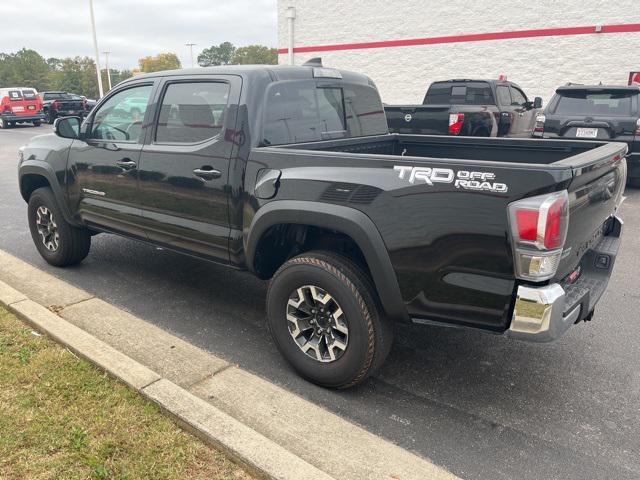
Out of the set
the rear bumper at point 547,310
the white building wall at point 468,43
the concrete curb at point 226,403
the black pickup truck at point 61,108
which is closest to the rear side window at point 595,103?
the rear bumper at point 547,310

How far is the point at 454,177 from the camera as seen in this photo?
8.29 feet

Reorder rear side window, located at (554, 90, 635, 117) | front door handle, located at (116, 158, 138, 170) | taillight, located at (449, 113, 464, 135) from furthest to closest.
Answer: taillight, located at (449, 113, 464, 135) → rear side window, located at (554, 90, 635, 117) → front door handle, located at (116, 158, 138, 170)

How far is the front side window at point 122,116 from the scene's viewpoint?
4219 millimetres

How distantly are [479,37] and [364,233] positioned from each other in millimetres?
18257

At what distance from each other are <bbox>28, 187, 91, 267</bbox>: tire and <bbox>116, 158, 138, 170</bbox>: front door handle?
3.82ft

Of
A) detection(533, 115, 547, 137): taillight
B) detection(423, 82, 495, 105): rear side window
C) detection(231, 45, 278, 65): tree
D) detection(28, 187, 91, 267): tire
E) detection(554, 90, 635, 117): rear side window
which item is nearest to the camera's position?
detection(28, 187, 91, 267): tire

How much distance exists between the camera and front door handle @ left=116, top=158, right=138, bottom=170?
4.14m

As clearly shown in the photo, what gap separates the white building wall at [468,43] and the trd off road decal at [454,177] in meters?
17.0

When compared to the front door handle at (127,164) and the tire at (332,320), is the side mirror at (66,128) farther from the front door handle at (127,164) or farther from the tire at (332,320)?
the tire at (332,320)

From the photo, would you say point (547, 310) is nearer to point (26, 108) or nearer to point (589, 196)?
point (589, 196)

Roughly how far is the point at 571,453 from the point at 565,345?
1.27 m

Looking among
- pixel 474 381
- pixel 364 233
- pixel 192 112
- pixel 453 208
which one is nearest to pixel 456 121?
pixel 192 112

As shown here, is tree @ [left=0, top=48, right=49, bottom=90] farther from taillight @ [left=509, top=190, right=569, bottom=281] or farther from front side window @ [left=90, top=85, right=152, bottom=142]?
taillight @ [left=509, top=190, right=569, bottom=281]

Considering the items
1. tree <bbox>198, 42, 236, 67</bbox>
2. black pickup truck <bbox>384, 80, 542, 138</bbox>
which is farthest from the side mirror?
tree <bbox>198, 42, 236, 67</bbox>
